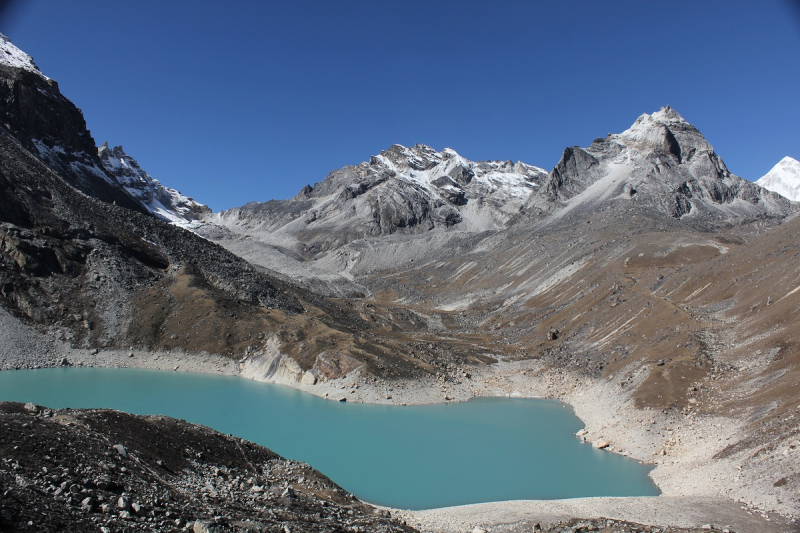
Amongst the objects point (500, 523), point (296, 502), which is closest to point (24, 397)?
point (296, 502)

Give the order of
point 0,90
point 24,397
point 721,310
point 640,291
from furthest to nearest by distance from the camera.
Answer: point 0,90, point 640,291, point 721,310, point 24,397

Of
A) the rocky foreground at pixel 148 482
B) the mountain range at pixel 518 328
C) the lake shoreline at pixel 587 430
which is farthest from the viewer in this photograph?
the mountain range at pixel 518 328

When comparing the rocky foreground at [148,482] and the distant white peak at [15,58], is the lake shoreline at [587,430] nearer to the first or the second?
the rocky foreground at [148,482]

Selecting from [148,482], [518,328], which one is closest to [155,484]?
[148,482]

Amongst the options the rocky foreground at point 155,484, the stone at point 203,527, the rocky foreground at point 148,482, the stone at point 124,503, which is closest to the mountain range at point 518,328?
the rocky foreground at point 155,484

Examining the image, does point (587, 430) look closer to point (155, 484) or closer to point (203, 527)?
point (155, 484)

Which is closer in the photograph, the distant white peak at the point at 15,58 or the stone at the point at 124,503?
the stone at the point at 124,503

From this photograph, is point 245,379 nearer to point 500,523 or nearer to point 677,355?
point 500,523
